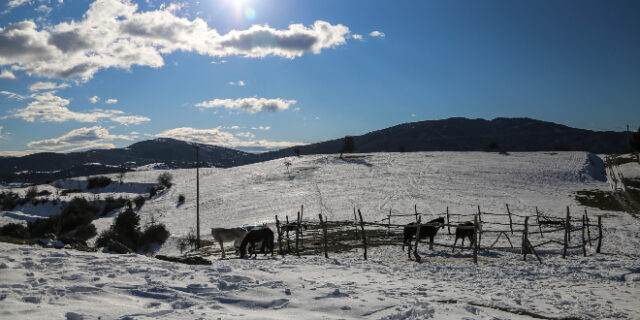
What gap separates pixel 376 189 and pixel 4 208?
2320 inches

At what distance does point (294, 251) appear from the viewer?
16.8 metres

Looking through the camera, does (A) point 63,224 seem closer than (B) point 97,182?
Yes

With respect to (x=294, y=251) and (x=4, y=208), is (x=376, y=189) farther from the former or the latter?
(x=4, y=208)

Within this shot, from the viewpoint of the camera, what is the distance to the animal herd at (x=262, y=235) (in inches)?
583

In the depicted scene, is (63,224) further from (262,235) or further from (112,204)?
(262,235)

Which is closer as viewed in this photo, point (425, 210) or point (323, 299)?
point (323, 299)

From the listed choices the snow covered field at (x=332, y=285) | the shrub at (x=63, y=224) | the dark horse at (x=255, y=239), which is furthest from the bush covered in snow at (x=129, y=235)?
the snow covered field at (x=332, y=285)

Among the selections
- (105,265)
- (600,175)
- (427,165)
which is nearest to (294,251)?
(105,265)

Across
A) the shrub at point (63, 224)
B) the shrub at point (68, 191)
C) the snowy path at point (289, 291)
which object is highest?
the snowy path at point (289, 291)

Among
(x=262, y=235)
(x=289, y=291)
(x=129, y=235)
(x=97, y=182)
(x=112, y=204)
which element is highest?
(x=97, y=182)

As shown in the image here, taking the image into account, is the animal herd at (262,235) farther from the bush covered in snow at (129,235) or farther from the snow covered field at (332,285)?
the bush covered in snow at (129,235)

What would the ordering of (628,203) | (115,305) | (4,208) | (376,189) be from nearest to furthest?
(115,305), (628,203), (376,189), (4,208)

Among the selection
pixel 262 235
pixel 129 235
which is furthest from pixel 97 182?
pixel 262 235

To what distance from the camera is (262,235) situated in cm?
1509
